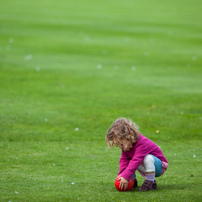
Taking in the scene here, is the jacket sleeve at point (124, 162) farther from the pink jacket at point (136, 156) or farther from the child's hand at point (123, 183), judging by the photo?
the child's hand at point (123, 183)

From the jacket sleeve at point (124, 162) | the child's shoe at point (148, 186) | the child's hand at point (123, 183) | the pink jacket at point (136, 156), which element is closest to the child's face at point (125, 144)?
the pink jacket at point (136, 156)

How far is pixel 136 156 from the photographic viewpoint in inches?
207

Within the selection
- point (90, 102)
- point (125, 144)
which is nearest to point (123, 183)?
point (125, 144)

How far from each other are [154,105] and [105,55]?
7.33 m

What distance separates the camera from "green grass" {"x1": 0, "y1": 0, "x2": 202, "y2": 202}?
5.80 metres

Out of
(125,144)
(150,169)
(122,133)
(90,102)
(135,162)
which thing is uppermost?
(122,133)

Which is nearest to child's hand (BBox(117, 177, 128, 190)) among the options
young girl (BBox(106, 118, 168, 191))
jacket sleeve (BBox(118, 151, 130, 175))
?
young girl (BBox(106, 118, 168, 191))

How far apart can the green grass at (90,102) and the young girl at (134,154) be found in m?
0.23

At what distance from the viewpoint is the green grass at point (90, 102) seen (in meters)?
5.80

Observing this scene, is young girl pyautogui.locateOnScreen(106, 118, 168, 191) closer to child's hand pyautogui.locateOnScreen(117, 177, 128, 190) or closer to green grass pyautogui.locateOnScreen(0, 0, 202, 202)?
child's hand pyautogui.locateOnScreen(117, 177, 128, 190)

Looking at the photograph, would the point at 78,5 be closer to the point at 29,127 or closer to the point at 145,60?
the point at 145,60

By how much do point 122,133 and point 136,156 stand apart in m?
0.34

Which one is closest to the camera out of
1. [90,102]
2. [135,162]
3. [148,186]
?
[135,162]

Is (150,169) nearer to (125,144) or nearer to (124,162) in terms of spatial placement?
(124,162)
